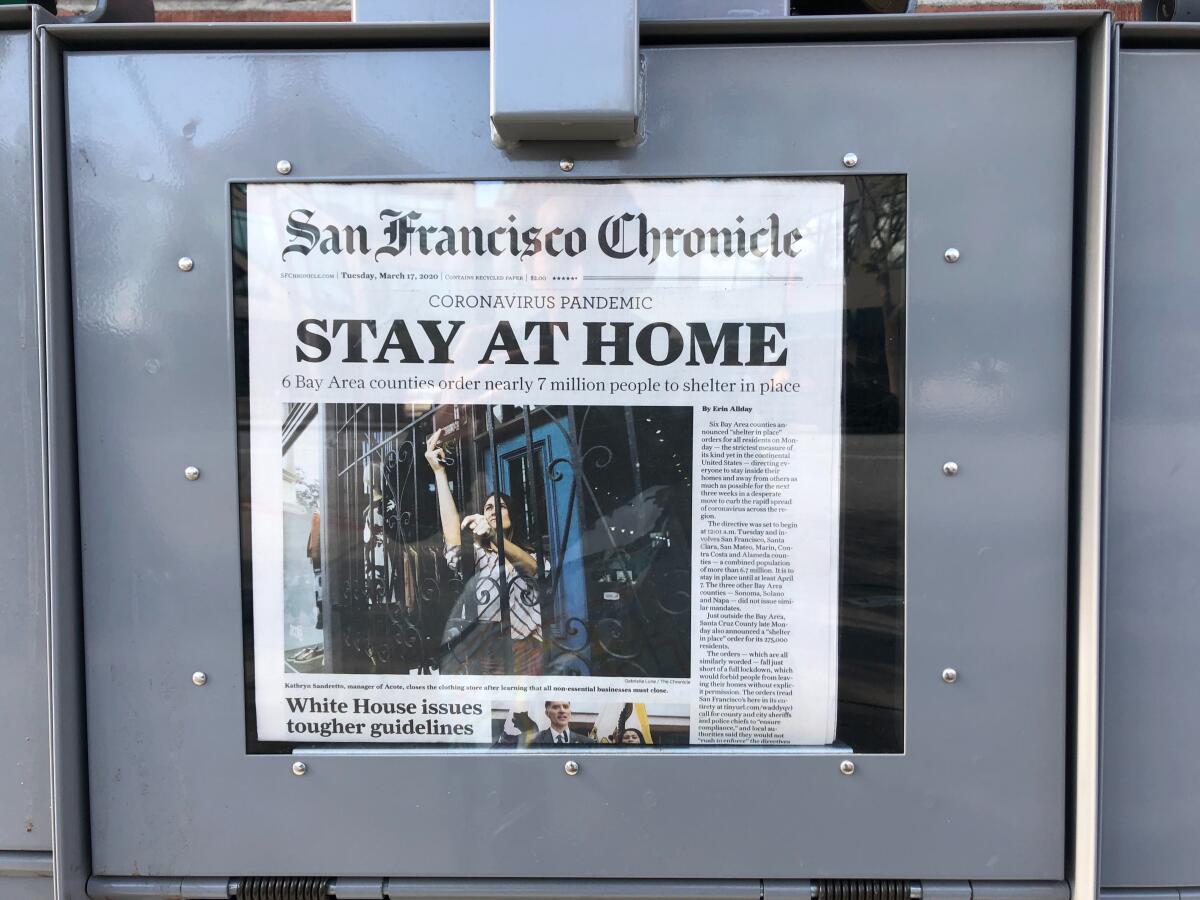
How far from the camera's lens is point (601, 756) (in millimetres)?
1417

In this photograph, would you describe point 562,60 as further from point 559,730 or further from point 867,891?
point 867,891

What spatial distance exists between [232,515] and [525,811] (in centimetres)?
70

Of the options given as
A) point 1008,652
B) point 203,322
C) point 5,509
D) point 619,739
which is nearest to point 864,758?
point 1008,652

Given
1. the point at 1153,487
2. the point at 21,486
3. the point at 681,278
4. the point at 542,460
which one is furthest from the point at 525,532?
the point at 1153,487

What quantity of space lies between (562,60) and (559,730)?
108cm

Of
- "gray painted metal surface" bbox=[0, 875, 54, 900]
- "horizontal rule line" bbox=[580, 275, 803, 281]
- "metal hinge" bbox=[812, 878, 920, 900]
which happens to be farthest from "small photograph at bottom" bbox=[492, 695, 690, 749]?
"gray painted metal surface" bbox=[0, 875, 54, 900]

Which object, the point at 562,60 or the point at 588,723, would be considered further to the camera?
the point at 588,723

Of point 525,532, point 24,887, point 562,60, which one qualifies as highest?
point 562,60

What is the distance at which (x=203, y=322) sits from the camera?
138 cm

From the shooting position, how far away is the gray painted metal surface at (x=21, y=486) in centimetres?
139

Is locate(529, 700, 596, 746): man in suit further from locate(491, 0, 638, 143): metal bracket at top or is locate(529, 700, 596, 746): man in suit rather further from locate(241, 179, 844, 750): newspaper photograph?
locate(491, 0, 638, 143): metal bracket at top

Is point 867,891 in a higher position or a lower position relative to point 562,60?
lower

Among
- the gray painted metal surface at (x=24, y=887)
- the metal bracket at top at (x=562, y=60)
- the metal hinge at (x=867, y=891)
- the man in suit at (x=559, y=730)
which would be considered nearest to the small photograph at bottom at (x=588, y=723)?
the man in suit at (x=559, y=730)

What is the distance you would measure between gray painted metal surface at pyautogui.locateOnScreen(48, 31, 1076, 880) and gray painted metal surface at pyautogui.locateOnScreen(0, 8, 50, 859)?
0.27 ft
